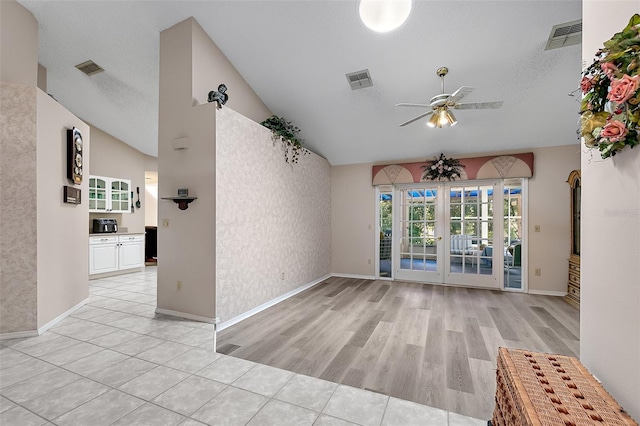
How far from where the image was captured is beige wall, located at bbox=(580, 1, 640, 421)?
1.06 m

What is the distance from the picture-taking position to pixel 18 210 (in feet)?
9.23

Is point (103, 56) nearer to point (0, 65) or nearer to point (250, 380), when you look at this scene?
point (0, 65)

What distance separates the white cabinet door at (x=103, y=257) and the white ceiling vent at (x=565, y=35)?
25.8ft

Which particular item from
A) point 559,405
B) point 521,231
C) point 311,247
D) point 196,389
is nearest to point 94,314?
point 196,389

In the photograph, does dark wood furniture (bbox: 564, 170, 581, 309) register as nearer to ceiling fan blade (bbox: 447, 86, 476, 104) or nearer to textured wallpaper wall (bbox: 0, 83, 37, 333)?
ceiling fan blade (bbox: 447, 86, 476, 104)

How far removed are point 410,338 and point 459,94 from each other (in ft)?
8.87

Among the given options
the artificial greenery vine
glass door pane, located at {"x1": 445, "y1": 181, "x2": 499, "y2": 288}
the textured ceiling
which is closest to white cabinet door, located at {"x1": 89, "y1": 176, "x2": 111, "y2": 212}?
the textured ceiling

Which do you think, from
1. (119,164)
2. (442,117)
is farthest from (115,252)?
(442,117)

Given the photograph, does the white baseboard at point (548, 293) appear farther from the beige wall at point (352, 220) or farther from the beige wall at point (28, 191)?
the beige wall at point (28, 191)

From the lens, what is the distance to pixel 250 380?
83.2 inches

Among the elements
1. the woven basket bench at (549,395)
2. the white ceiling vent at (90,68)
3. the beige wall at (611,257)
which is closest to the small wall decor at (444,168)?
the beige wall at (611,257)

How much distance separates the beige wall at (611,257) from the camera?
3.48 feet

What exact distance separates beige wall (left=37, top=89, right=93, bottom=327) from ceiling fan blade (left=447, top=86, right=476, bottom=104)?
4.41 metres

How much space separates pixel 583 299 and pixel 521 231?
168 inches
